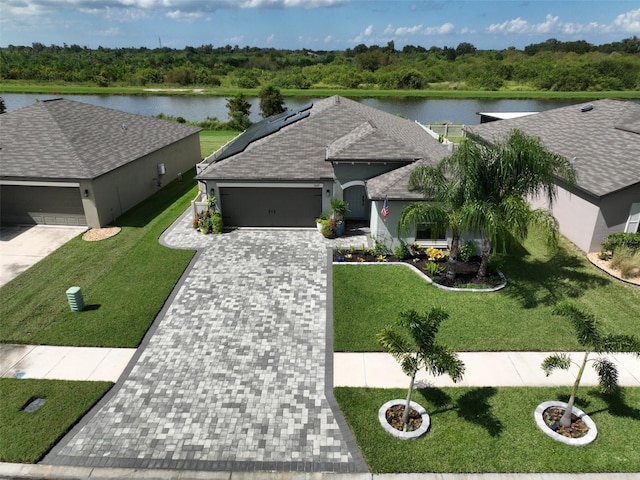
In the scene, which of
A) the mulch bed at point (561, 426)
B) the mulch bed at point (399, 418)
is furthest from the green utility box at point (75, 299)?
the mulch bed at point (561, 426)

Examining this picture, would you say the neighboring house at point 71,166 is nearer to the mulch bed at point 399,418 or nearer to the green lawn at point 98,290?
the green lawn at point 98,290

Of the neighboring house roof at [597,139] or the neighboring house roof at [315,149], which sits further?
the neighboring house roof at [315,149]

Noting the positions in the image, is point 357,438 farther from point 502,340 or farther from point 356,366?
point 502,340

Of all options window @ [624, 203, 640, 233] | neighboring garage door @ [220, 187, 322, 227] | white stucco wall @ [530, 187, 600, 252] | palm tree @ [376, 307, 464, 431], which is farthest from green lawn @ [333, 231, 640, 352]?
neighboring garage door @ [220, 187, 322, 227]

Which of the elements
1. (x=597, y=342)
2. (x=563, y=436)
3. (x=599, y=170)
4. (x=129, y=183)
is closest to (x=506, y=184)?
(x=597, y=342)

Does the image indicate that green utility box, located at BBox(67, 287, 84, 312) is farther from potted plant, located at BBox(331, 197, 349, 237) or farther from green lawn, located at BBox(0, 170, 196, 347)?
potted plant, located at BBox(331, 197, 349, 237)

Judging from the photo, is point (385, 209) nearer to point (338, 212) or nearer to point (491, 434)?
point (338, 212)

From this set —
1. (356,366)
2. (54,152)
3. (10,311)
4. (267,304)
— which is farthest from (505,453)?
(54,152)
